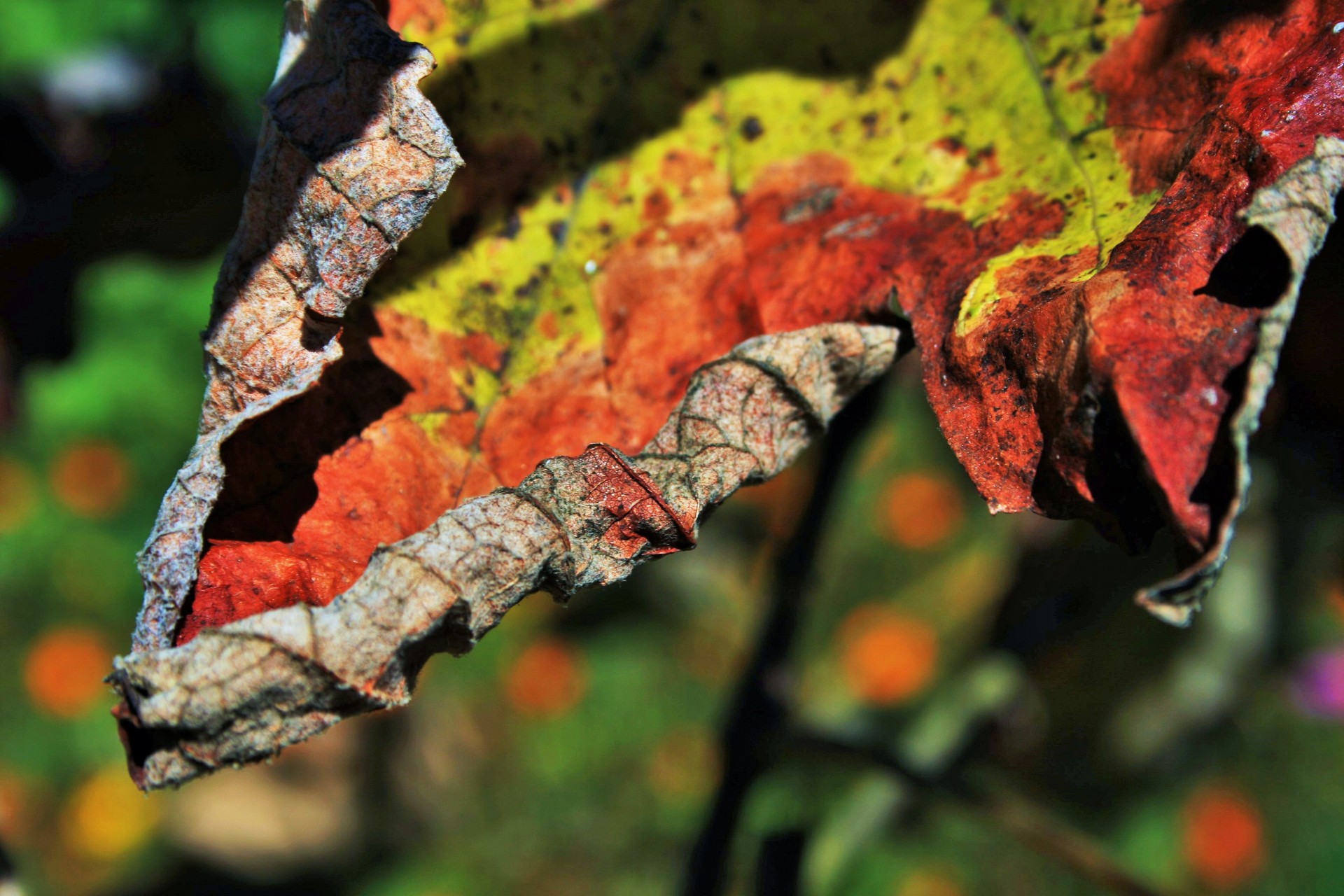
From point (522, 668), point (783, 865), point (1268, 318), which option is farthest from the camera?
point (522, 668)

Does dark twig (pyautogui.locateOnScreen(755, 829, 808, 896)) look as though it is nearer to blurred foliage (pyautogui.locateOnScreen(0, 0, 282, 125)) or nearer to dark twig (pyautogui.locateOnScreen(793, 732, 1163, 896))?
dark twig (pyautogui.locateOnScreen(793, 732, 1163, 896))

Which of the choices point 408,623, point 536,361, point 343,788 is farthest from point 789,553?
point 343,788

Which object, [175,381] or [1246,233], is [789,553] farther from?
[175,381]

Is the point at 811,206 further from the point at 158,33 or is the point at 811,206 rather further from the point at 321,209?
the point at 158,33

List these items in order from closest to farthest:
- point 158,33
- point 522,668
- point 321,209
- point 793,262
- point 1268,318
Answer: point 1268,318 < point 321,209 < point 793,262 < point 158,33 < point 522,668

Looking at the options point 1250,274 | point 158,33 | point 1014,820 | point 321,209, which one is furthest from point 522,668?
point 1250,274

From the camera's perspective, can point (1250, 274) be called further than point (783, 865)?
No

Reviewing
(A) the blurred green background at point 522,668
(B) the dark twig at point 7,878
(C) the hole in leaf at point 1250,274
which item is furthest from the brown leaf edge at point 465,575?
(A) the blurred green background at point 522,668
